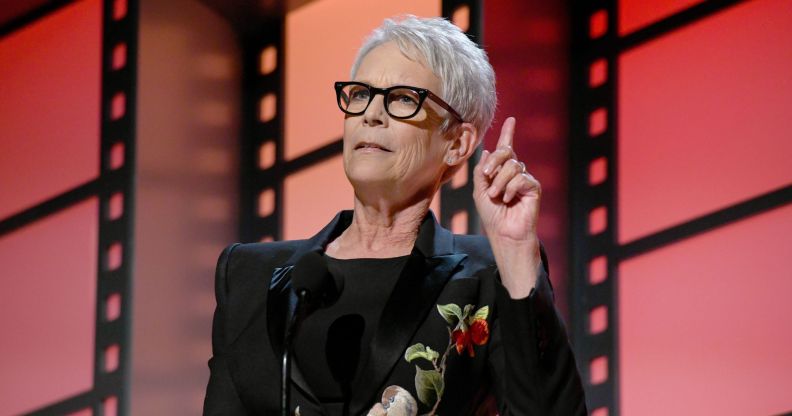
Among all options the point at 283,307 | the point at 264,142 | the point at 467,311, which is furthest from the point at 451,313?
the point at 264,142

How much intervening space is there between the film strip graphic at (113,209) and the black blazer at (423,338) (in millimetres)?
1542

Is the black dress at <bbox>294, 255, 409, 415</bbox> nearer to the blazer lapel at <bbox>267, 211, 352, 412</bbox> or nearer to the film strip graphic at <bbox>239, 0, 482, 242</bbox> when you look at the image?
the blazer lapel at <bbox>267, 211, 352, 412</bbox>

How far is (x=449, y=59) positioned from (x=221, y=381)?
65 centimetres

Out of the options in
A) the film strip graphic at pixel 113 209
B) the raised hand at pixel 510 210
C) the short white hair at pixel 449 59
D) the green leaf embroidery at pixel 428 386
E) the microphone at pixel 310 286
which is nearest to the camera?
the microphone at pixel 310 286

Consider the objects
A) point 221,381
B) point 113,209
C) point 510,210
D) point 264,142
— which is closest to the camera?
point 510,210

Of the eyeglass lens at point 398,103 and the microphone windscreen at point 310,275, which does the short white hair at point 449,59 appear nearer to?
the eyeglass lens at point 398,103

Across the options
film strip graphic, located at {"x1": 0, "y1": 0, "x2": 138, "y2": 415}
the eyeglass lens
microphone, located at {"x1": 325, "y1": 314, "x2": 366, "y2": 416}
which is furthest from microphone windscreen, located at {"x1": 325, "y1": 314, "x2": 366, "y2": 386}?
film strip graphic, located at {"x1": 0, "y1": 0, "x2": 138, "y2": 415}

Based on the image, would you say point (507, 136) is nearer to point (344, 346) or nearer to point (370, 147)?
point (370, 147)

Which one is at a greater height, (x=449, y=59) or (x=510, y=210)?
(x=449, y=59)

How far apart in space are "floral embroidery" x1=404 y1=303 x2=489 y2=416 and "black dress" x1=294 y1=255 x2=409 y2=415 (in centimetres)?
9

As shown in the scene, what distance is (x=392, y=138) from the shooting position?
1.77 m

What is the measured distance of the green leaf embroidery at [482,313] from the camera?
5.80ft

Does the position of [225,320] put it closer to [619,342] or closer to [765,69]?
[619,342]

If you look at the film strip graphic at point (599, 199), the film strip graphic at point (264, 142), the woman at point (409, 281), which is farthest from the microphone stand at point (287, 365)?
the film strip graphic at point (264, 142)
